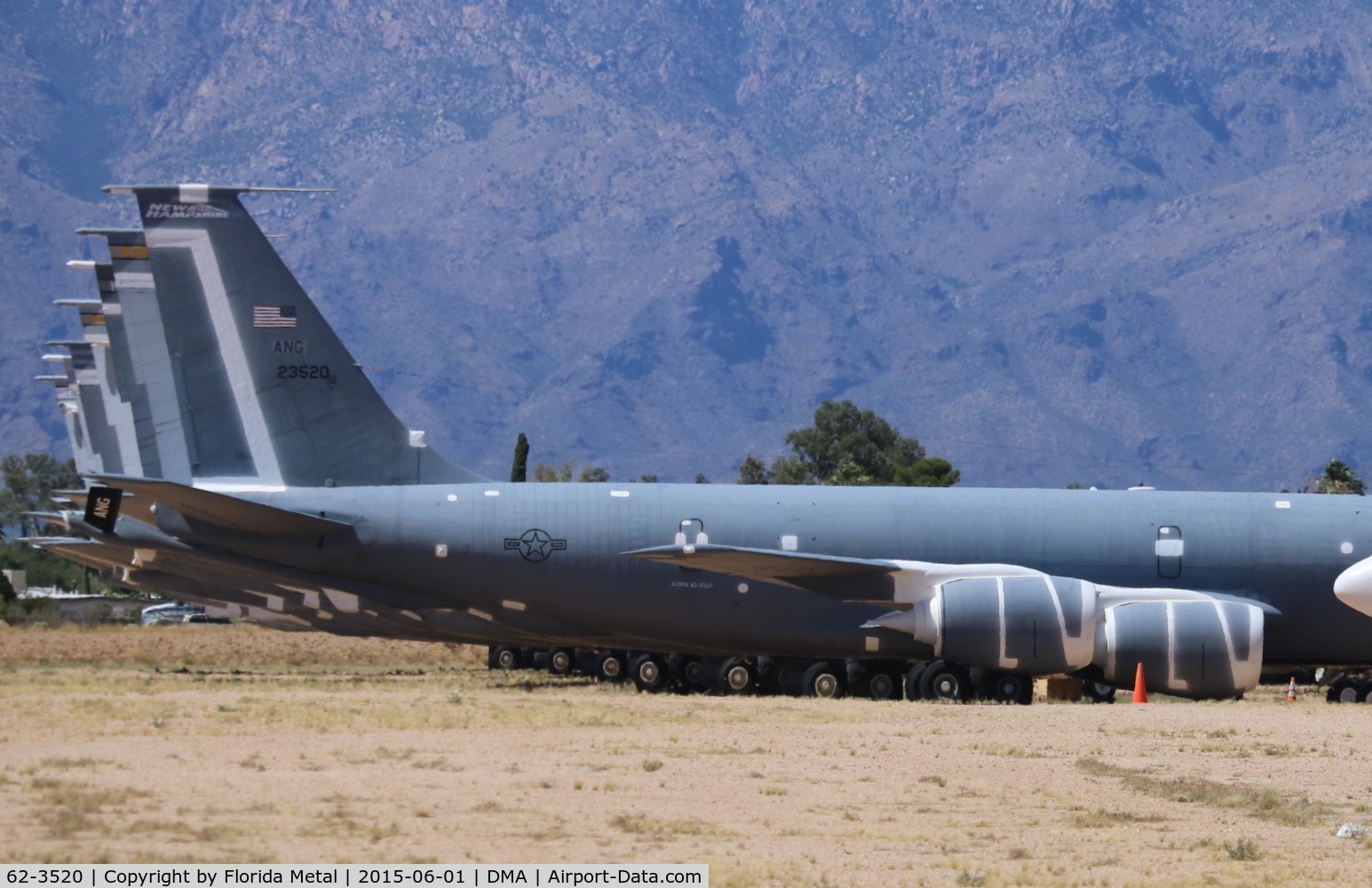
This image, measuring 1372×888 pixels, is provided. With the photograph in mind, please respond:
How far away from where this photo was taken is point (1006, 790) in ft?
74.2

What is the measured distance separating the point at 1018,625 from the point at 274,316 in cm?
1370

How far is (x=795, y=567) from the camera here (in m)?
37.2

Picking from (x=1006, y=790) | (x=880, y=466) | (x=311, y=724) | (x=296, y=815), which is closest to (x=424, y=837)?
(x=296, y=815)

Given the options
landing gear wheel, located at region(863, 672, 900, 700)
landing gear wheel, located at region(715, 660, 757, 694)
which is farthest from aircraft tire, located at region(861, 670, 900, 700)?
landing gear wheel, located at region(715, 660, 757, 694)

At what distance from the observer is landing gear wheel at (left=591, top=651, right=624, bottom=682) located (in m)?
46.4

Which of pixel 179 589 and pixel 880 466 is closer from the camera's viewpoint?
pixel 179 589

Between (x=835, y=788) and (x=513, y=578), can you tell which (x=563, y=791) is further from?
(x=513, y=578)

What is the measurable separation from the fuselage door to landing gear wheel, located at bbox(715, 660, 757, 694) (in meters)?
7.67

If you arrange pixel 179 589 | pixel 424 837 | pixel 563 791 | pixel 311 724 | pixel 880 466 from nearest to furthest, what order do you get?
pixel 424 837 → pixel 563 791 → pixel 311 724 → pixel 179 589 → pixel 880 466

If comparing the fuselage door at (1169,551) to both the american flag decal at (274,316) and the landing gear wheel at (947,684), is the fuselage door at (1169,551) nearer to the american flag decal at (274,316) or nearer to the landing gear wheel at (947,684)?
the landing gear wheel at (947,684)

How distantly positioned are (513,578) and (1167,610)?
1109cm

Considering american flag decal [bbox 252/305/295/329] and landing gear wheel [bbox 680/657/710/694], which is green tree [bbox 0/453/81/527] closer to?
landing gear wheel [bbox 680/657/710/694]

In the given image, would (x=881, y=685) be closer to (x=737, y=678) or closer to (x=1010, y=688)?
(x=1010, y=688)
